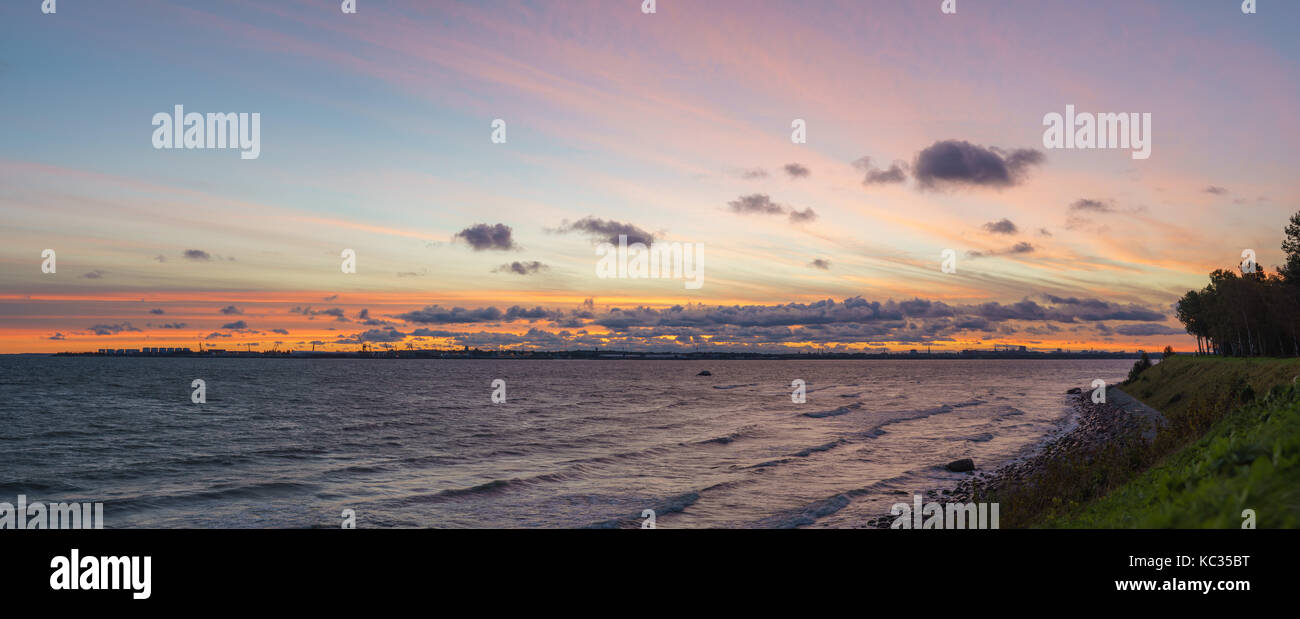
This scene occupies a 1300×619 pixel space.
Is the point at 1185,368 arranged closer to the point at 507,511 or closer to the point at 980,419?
the point at 980,419

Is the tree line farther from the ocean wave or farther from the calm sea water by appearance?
the ocean wave

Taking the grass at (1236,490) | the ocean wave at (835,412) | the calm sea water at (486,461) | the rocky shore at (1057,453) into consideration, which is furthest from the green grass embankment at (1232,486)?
the ocean wave at (835,412)

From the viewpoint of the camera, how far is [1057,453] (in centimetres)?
4178

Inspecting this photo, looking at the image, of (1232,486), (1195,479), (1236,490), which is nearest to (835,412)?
(1195,479)

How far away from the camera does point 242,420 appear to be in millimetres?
68938

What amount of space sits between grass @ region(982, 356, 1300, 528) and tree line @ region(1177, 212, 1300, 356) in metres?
43.6

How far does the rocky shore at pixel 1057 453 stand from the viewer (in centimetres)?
3173

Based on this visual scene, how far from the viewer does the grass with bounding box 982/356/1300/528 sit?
8.41m

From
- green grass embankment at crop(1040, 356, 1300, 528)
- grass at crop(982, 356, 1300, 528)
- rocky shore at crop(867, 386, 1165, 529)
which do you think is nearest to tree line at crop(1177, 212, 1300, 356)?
rocky shore at crop(867, 386, 1165, 529)

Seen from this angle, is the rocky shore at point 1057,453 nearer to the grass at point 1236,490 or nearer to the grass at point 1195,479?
the grass at point 1195,479

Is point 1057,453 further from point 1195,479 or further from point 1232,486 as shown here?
point 1232,486

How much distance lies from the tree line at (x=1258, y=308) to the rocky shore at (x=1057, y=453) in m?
19.4

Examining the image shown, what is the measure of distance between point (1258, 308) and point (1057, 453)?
69300mm
